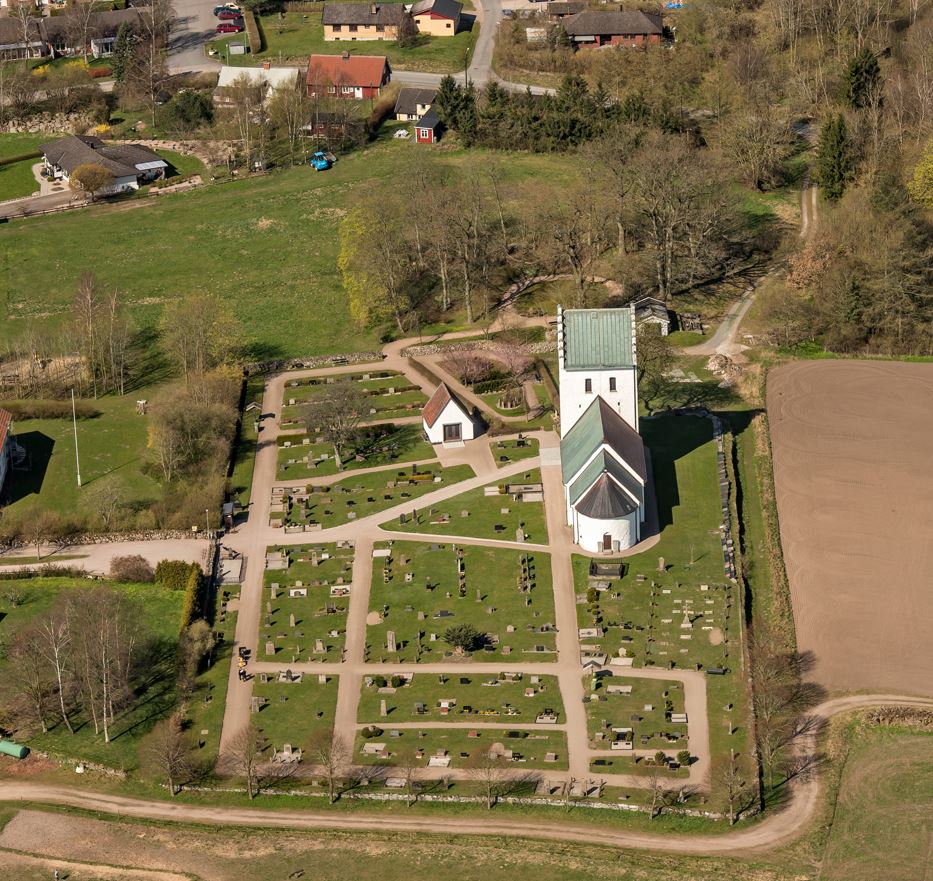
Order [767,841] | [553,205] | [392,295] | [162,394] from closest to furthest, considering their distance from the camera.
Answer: [767,841], [162,394], [392,295], [553,205]

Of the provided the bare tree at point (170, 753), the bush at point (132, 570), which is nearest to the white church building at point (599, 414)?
the bush at point (132, 570)

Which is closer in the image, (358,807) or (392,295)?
(358,807)

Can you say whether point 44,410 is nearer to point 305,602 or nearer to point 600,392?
point 305,602

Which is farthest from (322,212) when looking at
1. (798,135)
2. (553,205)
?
(798,135)

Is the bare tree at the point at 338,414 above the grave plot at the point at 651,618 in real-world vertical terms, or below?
above

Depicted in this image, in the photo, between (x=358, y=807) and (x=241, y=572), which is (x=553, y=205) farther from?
(x=358, y=807)

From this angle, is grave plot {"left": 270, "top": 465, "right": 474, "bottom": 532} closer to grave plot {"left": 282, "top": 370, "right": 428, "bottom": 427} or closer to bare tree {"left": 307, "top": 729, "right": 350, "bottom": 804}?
grave plot {"left": 282, "top": 370, "right": 428, "bottom": 427}

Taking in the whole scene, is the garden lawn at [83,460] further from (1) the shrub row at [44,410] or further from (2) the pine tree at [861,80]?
(2) the pine tree at [861,80]
